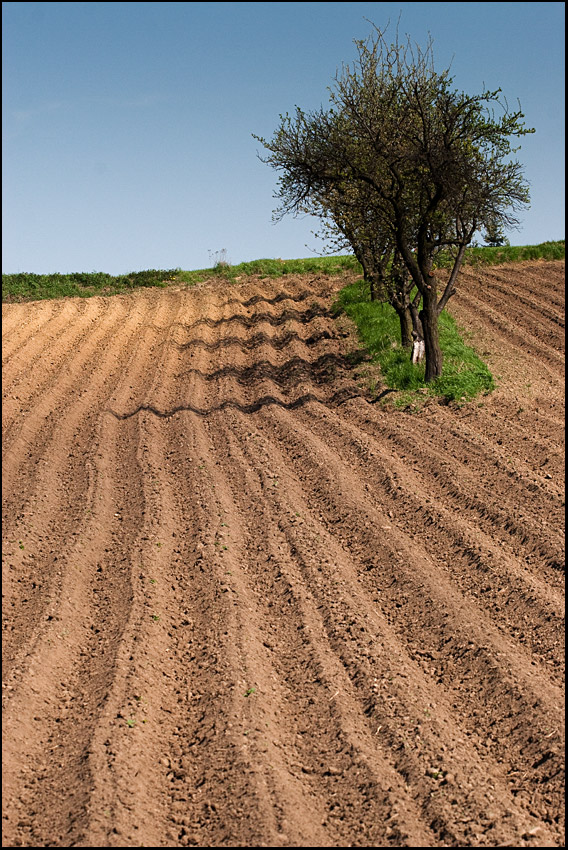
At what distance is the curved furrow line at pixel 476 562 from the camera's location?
22.2ft

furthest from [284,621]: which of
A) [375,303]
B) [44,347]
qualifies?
[375,303]

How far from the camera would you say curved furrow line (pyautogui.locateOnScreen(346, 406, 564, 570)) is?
323 inches

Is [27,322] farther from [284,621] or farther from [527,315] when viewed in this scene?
[284,621]

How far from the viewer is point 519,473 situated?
9852 millimetres

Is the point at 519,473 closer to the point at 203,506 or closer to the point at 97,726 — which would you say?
the point at 203,506

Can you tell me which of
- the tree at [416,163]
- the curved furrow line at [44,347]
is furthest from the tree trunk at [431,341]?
the curved furrow line at [44,347]

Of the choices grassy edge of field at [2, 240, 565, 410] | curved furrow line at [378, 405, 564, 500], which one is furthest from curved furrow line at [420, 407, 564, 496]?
grassy edge of field at [2, 240, 565, 410]

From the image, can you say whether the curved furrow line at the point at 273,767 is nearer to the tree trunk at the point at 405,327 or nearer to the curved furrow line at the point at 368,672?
the curved furrow line at the point at 368,672

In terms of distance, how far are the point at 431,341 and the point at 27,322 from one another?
1284cm

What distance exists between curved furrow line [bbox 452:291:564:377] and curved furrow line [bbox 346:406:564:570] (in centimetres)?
658

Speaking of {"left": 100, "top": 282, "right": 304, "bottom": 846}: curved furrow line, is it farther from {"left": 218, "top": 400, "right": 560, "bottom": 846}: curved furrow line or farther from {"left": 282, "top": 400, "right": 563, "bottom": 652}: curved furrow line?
{"left": 282, "top": 400, "right": 563, "bottom": 652}: curved furrow line

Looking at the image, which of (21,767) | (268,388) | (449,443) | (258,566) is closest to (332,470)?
(449,443)

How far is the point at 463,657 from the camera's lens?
643 centimetres

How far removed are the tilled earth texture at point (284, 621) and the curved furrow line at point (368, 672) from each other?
0.07ft
